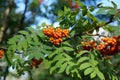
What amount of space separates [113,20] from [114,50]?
25 cm

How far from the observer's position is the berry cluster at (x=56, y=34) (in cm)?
310

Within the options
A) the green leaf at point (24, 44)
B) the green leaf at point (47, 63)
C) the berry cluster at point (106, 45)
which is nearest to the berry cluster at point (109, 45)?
the berry cluster at point (106, 45)

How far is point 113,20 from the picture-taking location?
10.1 feet

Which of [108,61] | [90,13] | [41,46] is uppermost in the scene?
[90,13]

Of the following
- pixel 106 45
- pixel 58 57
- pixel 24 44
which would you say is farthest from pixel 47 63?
pixel 106 45

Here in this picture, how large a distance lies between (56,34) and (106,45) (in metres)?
0.42

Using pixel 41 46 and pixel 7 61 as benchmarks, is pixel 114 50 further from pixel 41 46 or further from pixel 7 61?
pixel 7 61

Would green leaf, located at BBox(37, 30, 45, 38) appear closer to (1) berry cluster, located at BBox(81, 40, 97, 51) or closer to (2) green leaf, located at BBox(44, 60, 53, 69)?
(2) green leaf, located at BBox(44, 60, 53, 69)

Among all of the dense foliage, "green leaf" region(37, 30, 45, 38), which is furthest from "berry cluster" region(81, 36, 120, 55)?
"green leaf" region(37, 30, 45, 38)

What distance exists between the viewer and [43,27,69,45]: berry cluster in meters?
3.10

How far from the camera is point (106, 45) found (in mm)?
3143

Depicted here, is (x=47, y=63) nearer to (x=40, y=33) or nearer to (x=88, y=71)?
(x=40, y=33)

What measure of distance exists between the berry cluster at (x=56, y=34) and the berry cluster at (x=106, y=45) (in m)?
0.21

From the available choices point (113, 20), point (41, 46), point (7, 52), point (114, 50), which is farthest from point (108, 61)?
point (7, 52)
